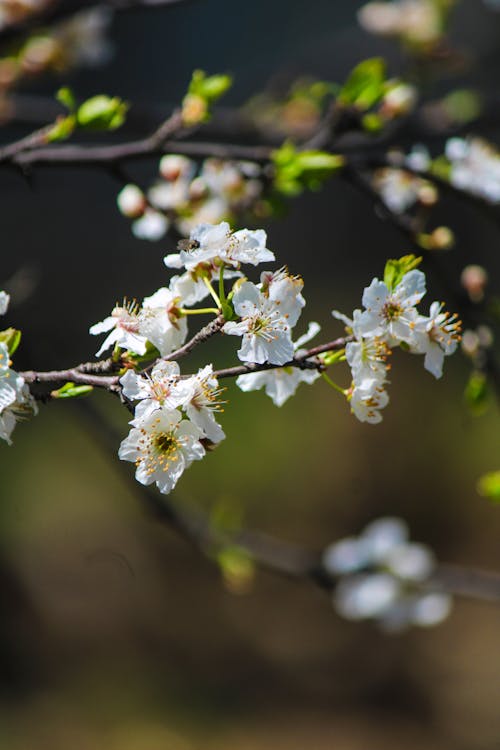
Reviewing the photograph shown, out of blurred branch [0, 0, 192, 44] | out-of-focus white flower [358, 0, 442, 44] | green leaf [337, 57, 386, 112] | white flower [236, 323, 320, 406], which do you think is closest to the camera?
white flower [236, 323, 320, 406]

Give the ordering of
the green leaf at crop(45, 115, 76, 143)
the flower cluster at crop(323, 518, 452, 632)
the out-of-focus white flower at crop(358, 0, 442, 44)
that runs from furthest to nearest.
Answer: the flower cluster at crop(323, 518, 452, 632), the out-of-focus white flower at crop(358, 0, 442, 44), the green leaf at crop(45, 115, 76, 143)

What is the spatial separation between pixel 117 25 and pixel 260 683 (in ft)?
11.1

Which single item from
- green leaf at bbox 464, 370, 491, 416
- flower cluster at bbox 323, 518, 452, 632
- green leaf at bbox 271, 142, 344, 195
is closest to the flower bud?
green leaf at bbox 464, 370, 491, 416

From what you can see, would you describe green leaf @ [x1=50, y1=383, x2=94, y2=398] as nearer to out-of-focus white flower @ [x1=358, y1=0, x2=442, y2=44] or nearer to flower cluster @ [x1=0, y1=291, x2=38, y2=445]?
flower cluster @ [x1=0, y1=291, x2=38, y2=445]

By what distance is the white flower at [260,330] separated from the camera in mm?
622

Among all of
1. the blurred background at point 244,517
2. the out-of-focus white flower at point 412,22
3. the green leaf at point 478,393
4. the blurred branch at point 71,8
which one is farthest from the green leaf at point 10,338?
the blurred background at point 244,517

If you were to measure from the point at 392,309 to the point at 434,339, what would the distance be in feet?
0.18

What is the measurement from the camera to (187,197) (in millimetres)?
1172

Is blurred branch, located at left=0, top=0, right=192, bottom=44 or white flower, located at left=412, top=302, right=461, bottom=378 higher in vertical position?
blurred branch, located at left=0, top=0, right=192, bottom=44

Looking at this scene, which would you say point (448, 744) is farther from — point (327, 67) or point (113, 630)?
point (327, 67)

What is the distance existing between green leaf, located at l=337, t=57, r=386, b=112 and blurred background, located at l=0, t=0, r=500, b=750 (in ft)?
5.81

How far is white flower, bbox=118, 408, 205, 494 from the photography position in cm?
65

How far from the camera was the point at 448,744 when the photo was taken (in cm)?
327

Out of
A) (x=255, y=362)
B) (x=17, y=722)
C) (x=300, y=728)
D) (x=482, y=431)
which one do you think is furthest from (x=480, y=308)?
(x=482, y=431)
